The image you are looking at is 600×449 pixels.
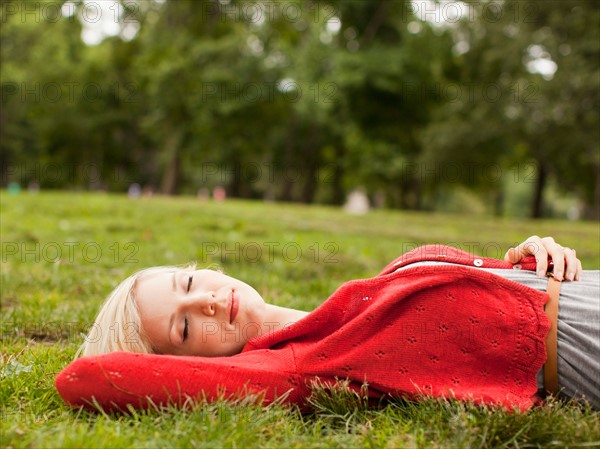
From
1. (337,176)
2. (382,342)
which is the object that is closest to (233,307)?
(382,342)

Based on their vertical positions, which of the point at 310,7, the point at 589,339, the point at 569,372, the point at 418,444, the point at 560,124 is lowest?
the point at 418,444

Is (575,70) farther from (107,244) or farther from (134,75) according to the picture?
(134,75)

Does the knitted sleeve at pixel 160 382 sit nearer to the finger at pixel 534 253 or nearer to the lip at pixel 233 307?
the lip at pixel 233 307

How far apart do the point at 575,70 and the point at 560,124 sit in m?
2.22

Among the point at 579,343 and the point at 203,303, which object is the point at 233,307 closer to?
the point at 203,303

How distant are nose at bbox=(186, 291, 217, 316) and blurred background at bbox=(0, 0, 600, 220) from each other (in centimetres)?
2169

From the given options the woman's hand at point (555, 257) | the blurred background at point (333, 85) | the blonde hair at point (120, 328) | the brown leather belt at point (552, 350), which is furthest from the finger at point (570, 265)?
the blurred background at point (333, 85)

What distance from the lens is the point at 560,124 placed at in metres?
23.4

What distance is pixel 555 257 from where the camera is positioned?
2.87 meters

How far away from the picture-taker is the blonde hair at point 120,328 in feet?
9.46

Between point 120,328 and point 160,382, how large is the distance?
1.76 feet

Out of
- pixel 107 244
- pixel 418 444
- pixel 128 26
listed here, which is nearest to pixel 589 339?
pixel 418 444

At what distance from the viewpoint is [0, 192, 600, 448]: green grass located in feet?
7.16

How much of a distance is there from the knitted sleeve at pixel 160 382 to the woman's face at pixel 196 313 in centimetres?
27
